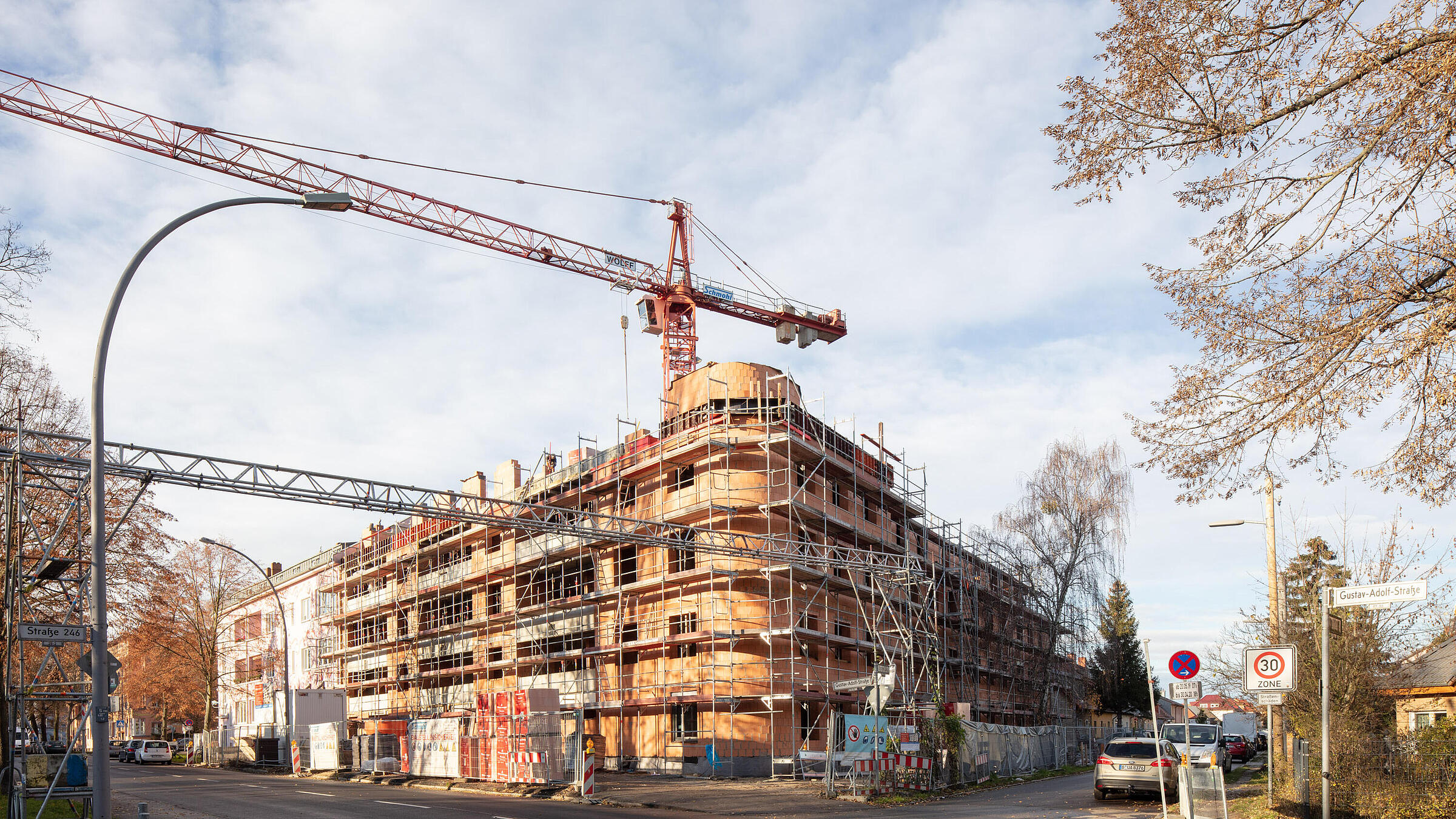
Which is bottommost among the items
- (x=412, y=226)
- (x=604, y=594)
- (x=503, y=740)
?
(x=503, y=740)

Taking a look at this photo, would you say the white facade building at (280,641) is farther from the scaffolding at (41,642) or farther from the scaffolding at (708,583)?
the scaffolding at (41,642)

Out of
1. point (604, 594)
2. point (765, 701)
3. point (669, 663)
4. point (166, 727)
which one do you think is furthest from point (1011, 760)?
point (166, 727)

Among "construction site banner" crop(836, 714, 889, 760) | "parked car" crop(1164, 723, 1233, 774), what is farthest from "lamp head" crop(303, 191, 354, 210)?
"parked car" crop(1164, 723, 1233, 774)

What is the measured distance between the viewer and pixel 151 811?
20.5m

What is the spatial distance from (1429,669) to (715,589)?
1928cm

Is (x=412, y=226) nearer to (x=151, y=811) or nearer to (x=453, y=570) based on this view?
(x=453, y=570)

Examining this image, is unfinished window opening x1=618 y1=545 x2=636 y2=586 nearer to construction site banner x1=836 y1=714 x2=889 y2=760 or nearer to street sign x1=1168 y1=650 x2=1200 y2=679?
construction site banner x1=836 y1=714 x2=889 y2=760

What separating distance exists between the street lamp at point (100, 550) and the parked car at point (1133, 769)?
58.7 feet

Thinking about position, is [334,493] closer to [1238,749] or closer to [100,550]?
[100,550]

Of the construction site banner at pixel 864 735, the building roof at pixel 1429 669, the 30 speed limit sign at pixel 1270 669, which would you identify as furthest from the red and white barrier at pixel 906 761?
the building roof at pixel 1429 669

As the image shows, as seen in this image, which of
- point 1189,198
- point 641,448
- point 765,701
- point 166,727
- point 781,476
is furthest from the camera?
point 166,727

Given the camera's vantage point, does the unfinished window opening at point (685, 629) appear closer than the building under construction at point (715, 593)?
No

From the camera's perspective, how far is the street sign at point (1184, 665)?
15.9m

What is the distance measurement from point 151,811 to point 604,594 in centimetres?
1648
